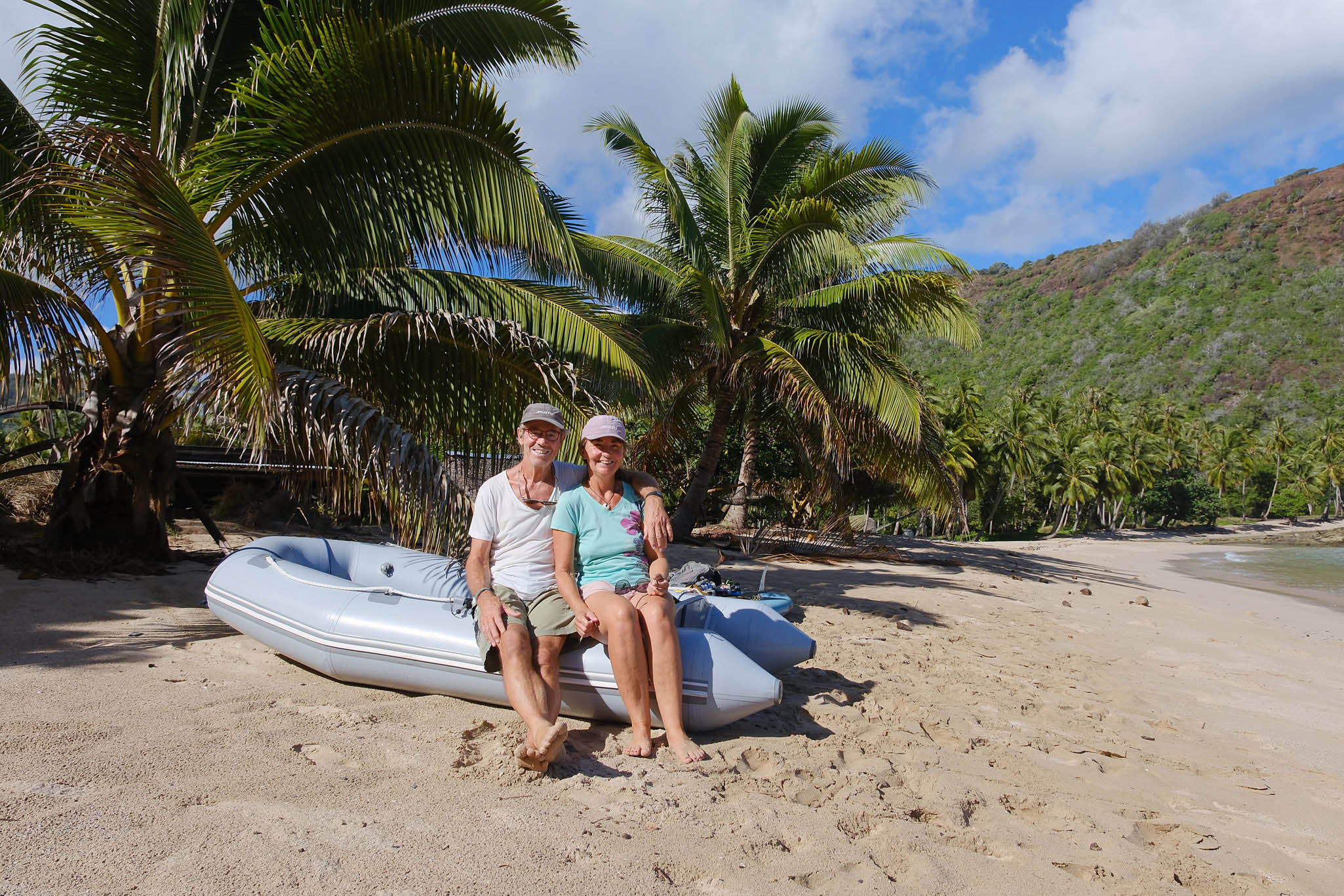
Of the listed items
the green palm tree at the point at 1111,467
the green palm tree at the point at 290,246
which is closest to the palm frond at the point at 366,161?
the green palm tree at the point at 290,246

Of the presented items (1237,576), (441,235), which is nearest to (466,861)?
(441,235)

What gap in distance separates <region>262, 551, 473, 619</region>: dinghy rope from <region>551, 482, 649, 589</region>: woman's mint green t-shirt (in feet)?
1.98

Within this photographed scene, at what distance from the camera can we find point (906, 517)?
135ft

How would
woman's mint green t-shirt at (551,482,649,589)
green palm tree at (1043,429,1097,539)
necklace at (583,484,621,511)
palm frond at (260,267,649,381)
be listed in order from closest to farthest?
woman's mint green t-shirt at (551,482,649,589), necklace at (583,484,621,511), palm frond at (260,267,649,381), green palm tree at (1043,429,1097,539)

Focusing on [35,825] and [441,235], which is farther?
[441,235]

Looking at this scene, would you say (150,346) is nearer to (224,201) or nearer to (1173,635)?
(224,201)

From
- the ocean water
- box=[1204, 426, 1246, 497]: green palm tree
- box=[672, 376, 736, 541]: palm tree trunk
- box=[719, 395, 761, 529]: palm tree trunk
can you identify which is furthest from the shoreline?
box=[1204, 426, 1246, 497]: green palm tree

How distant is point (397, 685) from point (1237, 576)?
22.9 metres

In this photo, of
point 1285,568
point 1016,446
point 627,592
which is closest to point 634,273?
point 627,592

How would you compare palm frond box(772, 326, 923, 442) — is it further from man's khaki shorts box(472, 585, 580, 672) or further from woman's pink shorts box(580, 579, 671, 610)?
man's khaki shorts box(472, 585, 580, 672)

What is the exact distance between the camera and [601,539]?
382cm

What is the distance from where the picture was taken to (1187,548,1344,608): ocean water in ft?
59.2

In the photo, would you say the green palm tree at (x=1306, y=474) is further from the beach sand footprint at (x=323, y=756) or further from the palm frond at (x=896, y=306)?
the beach sand footprint at (x=323, y=756)

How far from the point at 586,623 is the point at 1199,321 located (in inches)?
3811
